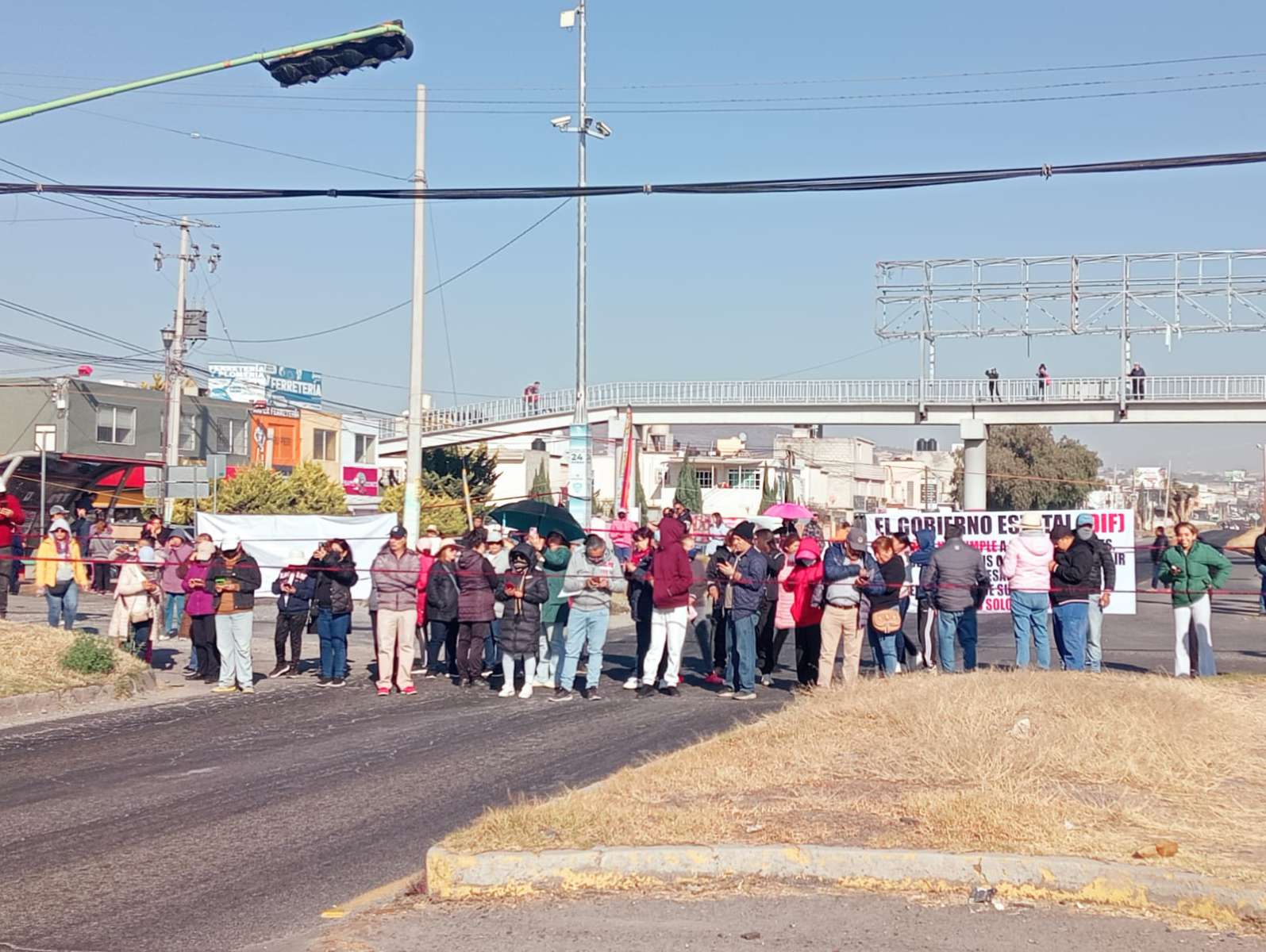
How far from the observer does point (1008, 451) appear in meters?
93.2

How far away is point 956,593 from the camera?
16.1 metres

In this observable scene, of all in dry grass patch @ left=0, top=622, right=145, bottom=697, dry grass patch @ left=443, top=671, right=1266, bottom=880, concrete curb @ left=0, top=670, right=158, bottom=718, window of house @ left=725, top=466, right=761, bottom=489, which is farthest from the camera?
window of house @ left=725, top=466, right=761, bottom=489

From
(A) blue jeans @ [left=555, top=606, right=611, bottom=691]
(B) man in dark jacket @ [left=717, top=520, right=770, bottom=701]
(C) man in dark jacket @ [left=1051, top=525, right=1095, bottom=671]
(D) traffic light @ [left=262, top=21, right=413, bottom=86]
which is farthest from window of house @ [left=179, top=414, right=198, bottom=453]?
(C) man in dark jacket @ [left=1051, top=525, right=1095, bottom=671]

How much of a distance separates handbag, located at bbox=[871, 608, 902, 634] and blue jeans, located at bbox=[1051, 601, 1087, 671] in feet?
6.07

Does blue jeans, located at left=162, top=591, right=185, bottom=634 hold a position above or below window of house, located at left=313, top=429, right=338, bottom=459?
below

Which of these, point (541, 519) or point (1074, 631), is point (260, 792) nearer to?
point (1074, 631)

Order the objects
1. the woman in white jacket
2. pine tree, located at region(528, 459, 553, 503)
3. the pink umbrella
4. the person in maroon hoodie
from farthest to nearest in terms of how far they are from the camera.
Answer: pine tree, located at region(528, 459, 553, 503)
the pink umbrella
the woman in white jacket
the person in maroon hoodie

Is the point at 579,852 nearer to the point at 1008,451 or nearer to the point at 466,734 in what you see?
the point at 466,734

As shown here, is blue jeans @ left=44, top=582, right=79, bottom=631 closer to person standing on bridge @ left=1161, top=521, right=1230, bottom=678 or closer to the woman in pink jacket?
the woman in pink jacket

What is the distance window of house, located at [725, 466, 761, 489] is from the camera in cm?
9345

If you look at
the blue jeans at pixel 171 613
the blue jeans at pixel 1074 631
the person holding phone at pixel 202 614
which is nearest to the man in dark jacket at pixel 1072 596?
the blue jeans at pixel 1074 631

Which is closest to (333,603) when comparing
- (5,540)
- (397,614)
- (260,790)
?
(397,614)

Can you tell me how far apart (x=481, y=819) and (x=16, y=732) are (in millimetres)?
7262

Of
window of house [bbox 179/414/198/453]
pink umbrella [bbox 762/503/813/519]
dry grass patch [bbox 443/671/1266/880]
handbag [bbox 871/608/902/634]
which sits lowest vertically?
dry grass patch [bbox 443/671/1266/880]
